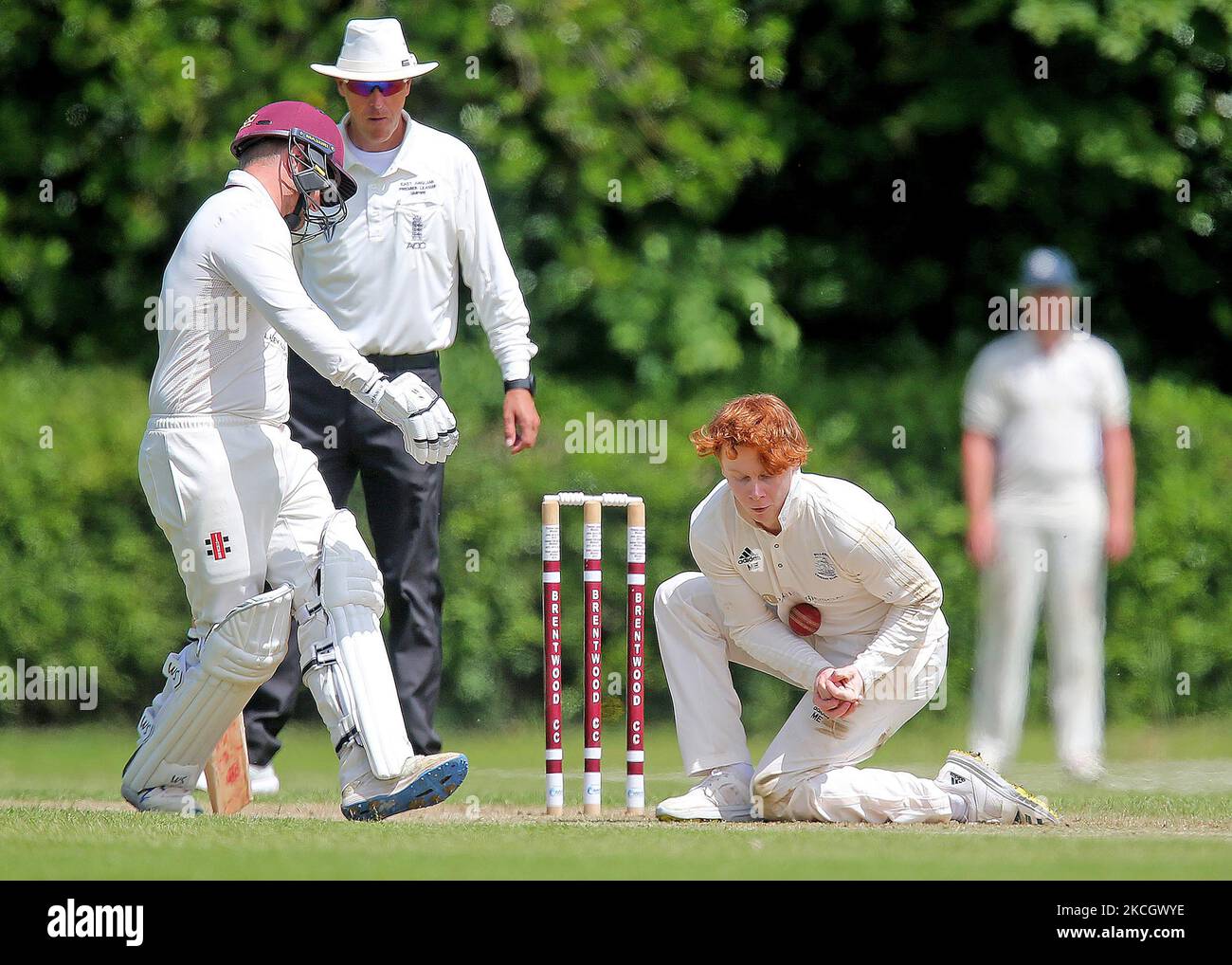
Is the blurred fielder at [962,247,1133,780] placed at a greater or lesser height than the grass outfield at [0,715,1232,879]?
greater

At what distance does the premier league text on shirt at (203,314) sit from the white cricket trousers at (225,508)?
232 mm

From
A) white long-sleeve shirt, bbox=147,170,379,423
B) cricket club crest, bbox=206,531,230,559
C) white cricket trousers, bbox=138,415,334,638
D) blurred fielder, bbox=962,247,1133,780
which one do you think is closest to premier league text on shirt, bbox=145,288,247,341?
white long-sleeve shirt, bbox=147,170,379,423

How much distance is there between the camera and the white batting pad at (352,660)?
487cm

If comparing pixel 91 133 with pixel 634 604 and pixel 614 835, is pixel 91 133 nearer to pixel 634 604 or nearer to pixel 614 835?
pixel 634 604

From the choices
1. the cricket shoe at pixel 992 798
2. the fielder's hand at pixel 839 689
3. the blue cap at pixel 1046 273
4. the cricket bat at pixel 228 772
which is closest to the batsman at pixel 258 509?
the cricket bat at pixel 228 772

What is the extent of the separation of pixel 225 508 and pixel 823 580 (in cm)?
160

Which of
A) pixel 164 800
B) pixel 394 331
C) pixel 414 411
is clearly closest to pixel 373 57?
pixel 394 331

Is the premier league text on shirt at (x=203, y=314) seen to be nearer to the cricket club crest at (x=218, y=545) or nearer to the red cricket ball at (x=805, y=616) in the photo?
the cricket club crest at (x=218, y=545)

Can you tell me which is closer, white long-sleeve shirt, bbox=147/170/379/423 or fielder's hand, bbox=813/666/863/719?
white long-sleeve shirt, bbox=147/170/379/423

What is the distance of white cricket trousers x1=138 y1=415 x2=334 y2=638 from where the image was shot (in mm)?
4992

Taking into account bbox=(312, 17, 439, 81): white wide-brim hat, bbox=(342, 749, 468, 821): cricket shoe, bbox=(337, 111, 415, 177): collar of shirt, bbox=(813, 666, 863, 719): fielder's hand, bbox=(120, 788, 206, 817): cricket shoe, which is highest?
bbox=(312, 17, 439, 81): white wide-brim hat

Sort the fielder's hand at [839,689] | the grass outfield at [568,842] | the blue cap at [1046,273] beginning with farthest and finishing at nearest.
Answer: the blue cap at [1046,273], the fielder's hand at [839,689], the grass outfield at [568,842]

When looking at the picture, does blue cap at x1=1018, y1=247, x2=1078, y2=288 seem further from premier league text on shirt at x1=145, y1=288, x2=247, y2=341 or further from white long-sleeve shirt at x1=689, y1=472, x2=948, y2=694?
premier league text on shirt at x1=145, y1=288, x2=247, y2=341

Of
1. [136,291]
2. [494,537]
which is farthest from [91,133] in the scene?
[494,537]
